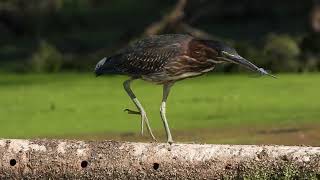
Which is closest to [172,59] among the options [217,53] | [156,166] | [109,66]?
[217,53]

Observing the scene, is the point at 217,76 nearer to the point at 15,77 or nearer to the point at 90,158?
the point at 15,77

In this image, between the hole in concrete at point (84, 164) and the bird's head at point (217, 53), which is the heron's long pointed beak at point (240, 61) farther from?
the hole in concrete at point (84, 164)

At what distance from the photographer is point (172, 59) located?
6.72m

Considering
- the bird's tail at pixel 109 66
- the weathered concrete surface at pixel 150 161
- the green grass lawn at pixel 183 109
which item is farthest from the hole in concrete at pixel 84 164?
the green grass lawn at pixel 183 109

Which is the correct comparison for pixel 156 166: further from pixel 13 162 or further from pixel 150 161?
pixel 13 162

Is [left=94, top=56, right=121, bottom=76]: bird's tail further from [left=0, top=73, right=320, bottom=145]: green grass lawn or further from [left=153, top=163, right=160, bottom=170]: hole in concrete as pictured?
[left=0, top=73, right=320, bottom=145]: green grass lawn

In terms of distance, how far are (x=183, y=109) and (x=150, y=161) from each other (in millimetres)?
5725

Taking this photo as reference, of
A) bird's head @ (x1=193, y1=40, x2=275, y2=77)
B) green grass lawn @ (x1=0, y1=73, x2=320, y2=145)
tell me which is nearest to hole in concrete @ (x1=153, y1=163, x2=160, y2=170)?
bird's head @ (x1=193, y1=40, x2=275, y2=77)

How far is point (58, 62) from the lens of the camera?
57.8 ft

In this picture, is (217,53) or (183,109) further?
(183,109)

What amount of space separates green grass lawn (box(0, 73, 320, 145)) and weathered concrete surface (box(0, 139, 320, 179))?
129 inches

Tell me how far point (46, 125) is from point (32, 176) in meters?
4.68

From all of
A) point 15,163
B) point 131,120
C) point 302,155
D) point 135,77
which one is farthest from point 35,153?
point 131,120

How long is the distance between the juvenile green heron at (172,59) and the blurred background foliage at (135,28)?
8.64m
